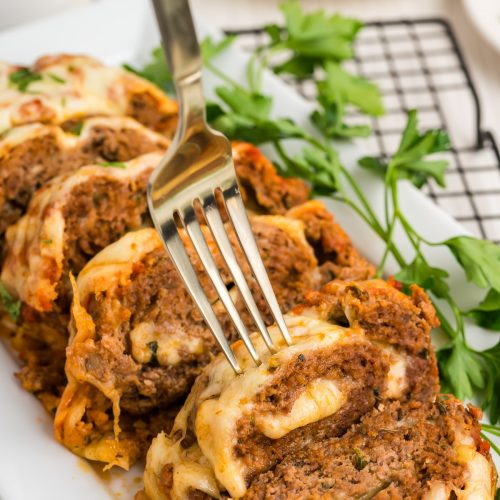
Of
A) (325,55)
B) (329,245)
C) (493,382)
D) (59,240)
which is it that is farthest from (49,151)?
(493,382)

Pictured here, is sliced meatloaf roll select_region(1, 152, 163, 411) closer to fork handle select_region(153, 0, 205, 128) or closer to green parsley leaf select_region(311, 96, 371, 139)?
fork handle select_region(153, 0, 205, 128)

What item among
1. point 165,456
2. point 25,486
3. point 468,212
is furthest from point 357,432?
point 468,212

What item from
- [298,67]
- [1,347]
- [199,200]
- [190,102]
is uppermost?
[190,102]

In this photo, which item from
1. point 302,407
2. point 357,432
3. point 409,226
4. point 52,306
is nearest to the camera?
point 302,407

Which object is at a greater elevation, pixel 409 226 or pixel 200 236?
pixel 200 236

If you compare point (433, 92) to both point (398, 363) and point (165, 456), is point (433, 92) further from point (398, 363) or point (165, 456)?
point (165, 456)

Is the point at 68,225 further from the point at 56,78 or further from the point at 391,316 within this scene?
the point at 391,316

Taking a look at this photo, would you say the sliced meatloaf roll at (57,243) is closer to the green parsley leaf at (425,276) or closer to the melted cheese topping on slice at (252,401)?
the green parsley leaf at (425,276)
